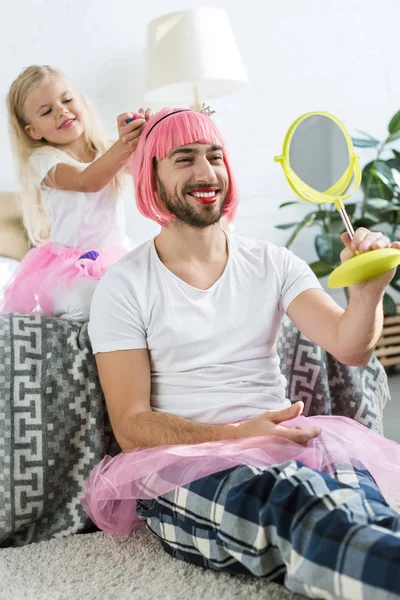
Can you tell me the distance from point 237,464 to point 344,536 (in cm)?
27

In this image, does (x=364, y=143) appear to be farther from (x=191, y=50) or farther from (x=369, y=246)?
(x=369, y=246)

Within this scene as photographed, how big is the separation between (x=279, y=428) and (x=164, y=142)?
2.01ft

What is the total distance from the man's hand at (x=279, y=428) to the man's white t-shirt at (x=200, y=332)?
0.13 metres

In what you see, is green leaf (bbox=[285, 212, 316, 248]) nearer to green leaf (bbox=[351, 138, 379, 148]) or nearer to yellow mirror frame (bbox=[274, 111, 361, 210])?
green leaf (bbox=[351, 138, 379, 148])

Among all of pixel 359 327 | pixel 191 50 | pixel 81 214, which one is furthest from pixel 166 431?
pixel 191 50

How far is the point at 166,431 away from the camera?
1.37 m

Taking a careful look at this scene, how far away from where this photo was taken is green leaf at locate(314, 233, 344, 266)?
3.26 meters

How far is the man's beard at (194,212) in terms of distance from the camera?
153 centimetres

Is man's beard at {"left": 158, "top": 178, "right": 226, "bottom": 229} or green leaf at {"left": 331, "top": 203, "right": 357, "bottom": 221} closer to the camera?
man's beard at {"left": 158, "top": 178, "right": 226, "bottom": 229}

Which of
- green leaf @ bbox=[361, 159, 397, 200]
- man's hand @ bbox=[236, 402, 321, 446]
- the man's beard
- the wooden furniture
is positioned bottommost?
the wooden furniture

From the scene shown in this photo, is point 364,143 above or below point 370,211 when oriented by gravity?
above

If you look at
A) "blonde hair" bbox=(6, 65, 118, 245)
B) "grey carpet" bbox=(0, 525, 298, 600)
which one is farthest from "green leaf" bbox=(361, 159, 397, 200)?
"grey carpet" bbox=(0, 525, 298, 600)

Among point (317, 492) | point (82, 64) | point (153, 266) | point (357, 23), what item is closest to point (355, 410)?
point (153, 266)

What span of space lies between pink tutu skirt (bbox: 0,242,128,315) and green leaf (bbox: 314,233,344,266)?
147cm
